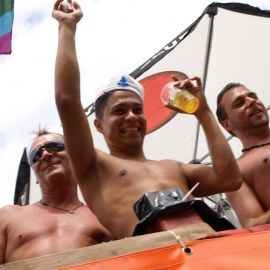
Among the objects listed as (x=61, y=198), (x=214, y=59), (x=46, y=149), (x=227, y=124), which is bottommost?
(x=61, y=198)

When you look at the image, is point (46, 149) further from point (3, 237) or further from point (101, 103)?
point (101, 103)

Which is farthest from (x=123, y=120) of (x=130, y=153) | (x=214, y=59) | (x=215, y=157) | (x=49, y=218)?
(x=214, y=59)

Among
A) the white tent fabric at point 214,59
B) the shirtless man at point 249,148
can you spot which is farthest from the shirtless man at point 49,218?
the white tent fabric at point 214,59

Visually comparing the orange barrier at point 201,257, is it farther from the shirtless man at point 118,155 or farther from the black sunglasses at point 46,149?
the black sunglasses at point 46,149

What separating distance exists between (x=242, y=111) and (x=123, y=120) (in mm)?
952

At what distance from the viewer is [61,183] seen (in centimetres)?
306

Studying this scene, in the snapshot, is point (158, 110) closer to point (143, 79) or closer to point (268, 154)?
point (143, 79)

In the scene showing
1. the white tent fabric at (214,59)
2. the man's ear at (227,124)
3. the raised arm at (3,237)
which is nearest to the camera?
the raised arm at (3,237)

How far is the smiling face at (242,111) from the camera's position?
3094 mm

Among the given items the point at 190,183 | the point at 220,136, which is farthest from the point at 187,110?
the point at 190,183

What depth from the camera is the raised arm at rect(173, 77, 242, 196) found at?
89.5 inches

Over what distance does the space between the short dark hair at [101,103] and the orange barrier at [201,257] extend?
97 cm

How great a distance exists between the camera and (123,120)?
2.44m

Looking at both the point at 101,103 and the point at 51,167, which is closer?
the point at 101,103
